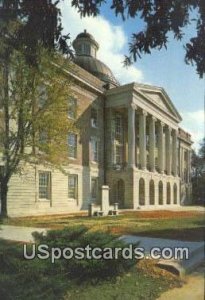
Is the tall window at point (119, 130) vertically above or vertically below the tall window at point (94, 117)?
below

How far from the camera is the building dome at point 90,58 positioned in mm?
3906

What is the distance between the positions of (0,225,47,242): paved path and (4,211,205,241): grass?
0.23ft

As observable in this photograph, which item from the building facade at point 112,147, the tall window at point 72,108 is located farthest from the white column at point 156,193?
the tall window at point 72,108

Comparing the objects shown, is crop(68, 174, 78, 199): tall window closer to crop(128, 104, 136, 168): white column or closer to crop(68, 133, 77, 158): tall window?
crop(68, 133, 77, 158): tall window

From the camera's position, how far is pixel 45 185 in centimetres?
400

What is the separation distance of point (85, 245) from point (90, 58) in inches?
63.1

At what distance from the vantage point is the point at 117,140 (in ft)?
14.1

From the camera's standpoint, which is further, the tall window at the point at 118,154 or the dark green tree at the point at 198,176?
the dark green tree at the point at 198,176

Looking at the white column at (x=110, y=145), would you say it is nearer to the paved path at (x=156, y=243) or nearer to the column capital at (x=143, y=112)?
the column capital at (x=143, y=112)

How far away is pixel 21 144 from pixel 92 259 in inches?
46.2

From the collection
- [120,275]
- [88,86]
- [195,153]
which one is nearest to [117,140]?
[88,86]

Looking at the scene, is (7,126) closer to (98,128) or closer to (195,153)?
(98,128)

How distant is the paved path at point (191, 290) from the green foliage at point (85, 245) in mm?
453

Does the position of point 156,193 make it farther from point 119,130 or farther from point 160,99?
point 160,99
